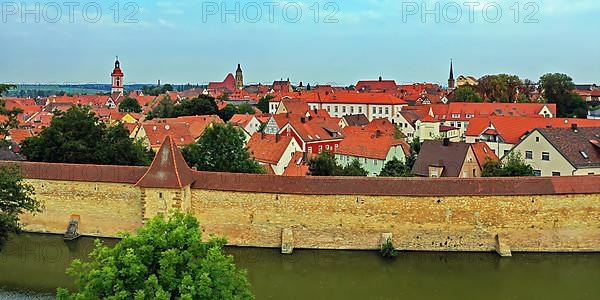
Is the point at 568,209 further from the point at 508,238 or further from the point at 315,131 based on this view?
the point at 315,131

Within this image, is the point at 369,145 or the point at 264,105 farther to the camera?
the point at 264,105

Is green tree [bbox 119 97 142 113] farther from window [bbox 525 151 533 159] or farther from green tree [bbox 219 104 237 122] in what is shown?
window [bbox 525 151 533 159]

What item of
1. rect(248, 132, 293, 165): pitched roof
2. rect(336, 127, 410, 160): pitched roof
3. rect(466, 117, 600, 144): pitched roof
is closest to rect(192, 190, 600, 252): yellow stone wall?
rect(336, 127, 410, 160): pitched roof

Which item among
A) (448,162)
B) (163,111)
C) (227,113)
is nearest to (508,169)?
(448,162)

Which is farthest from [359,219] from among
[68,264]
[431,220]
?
[68,264]

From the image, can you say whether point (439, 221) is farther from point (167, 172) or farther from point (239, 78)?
point (239, 78)

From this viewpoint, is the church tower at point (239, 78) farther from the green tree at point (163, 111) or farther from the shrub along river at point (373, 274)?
the shrub along river at point (373, 274)
